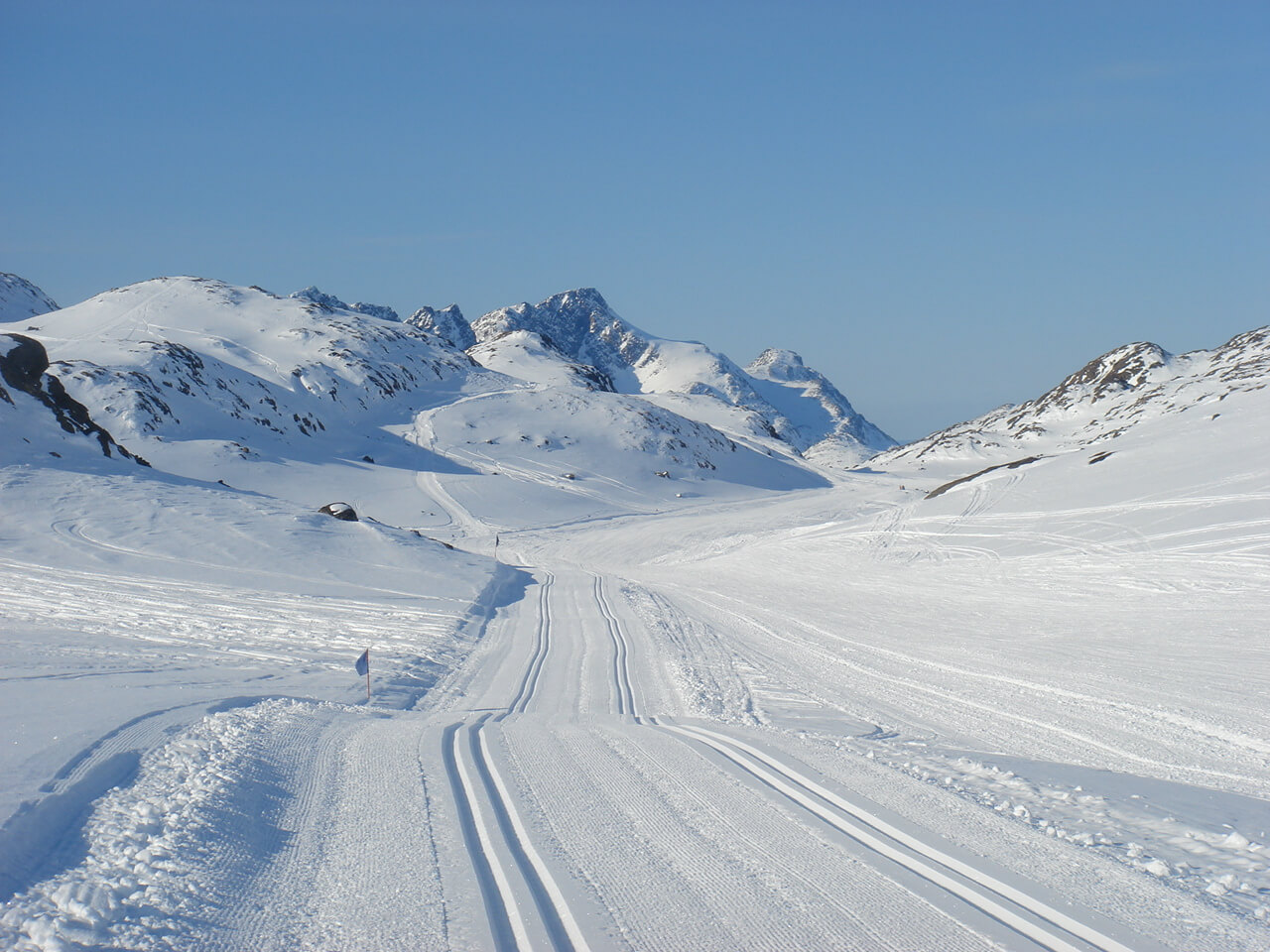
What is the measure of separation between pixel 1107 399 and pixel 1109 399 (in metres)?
0.30

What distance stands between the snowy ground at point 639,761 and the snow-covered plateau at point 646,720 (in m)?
0.04

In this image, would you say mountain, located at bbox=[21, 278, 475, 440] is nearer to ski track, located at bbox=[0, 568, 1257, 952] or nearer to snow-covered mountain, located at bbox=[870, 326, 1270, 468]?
ski track, located at bbox=[0, 568, 1257, 952]

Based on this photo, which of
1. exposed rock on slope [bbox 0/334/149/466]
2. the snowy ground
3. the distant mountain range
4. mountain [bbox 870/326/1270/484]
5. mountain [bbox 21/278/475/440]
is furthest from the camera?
mountain [bbox 870/326/1270/484]

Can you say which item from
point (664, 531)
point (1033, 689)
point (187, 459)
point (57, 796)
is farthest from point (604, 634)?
point (187, 459)

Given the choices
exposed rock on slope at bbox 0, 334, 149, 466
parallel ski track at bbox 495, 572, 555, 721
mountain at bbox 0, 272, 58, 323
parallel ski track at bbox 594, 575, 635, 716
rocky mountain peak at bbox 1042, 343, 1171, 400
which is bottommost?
parallel ski track at bbox 495, 572, 555, 721

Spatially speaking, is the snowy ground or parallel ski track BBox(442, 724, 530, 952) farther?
the snowy ground

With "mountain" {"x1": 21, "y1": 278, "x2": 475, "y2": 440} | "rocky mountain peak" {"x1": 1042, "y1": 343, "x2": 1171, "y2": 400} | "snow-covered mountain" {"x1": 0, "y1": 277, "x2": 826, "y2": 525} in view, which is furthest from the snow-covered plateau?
"rocky mountain peak" {"x1": 1042, "y1": 343, "x2": 1171, "y2": 400}

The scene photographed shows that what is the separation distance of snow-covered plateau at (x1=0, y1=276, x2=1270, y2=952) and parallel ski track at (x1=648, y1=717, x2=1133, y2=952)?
3 cm

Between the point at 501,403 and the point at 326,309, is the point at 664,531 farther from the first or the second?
the point at 326,309

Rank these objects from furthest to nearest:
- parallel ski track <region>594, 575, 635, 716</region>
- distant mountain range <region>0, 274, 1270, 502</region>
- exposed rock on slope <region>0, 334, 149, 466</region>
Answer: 1. distant mountain range <region>0, 274, 1270, 502</region>
2. exposed rock on slope <region>0, 334, 149, 466</region>
3. parallel ski track <region>594, 575, 635, 716</region>

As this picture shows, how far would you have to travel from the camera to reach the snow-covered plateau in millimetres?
4555

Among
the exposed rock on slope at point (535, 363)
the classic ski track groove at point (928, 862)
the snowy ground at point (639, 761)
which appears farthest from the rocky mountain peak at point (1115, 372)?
the classic ski track groove at point (928, 862)

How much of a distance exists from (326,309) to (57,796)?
422ft

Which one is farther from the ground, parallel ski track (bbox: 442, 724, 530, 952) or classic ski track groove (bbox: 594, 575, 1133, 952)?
classic ski track groove (bbox: 594, 575, 1133, 952)
